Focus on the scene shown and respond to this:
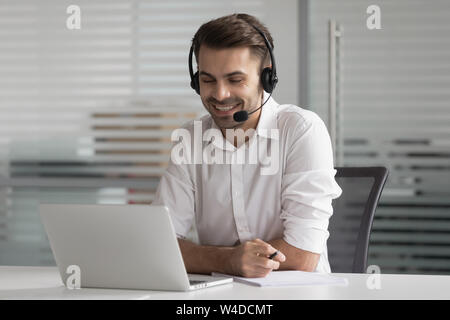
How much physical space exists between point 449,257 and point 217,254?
6.44ft

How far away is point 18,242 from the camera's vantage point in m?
3.55

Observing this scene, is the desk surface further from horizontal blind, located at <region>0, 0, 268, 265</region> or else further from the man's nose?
A: horizontal blind, located at <region>0, 0, 268, 265</region>

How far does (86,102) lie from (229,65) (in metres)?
1.92

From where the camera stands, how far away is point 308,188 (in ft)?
5.52

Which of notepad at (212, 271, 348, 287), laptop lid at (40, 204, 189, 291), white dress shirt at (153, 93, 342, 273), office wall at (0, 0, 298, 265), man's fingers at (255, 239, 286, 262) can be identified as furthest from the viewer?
office wall at (0, 0, 298, 265)

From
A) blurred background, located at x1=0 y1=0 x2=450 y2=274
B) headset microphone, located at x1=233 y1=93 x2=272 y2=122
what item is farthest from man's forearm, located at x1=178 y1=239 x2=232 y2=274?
blurred background, located at x1=0 y1=0 x2=450 y2=274

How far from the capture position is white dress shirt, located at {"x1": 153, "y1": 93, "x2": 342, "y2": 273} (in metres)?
1.70

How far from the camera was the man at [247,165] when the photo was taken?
1703mm

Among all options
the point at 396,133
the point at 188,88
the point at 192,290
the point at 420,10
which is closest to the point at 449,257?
the point at 396,133

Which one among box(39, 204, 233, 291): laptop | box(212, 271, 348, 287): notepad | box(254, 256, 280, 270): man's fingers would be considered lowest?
box(212, 271, 348, 287): notepad

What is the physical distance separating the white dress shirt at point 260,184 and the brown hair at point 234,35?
191mm

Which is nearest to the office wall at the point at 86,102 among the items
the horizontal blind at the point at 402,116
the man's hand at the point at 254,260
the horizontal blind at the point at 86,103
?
the horizontal blind at the point at 86,103

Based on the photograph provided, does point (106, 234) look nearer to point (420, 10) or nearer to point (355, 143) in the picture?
point (355, 143)

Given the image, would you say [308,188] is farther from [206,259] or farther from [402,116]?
[402,116]
